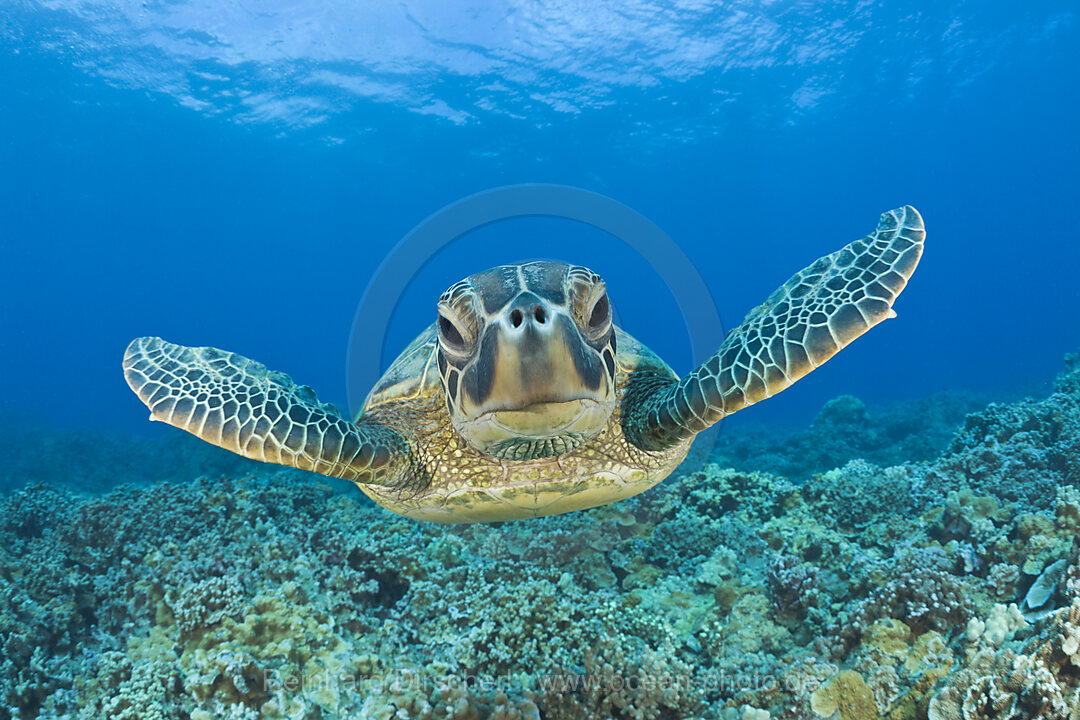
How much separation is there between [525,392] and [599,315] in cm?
61

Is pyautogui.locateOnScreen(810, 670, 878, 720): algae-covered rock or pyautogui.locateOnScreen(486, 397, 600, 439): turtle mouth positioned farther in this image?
pyautogui.locateOnScreen(810, 670, 878, 720): algae-covered rock

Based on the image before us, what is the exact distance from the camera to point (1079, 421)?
4.91m

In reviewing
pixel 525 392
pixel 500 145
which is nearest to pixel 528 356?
pixel 525 392

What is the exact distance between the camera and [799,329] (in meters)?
2.68

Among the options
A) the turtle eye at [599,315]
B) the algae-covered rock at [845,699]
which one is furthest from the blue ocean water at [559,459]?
the turtle eye at [599,315]

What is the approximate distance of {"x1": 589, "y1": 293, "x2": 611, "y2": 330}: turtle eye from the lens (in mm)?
2250

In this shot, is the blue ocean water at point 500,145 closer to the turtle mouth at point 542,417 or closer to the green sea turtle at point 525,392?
the green sea turtle at point 525,392

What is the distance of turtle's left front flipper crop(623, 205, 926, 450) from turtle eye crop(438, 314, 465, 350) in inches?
51.9

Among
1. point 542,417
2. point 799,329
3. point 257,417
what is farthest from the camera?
point 257,417

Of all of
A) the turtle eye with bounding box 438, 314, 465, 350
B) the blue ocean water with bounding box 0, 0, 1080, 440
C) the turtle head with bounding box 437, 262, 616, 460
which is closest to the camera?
the turtle head with bounding box 437, 262, 616, 460

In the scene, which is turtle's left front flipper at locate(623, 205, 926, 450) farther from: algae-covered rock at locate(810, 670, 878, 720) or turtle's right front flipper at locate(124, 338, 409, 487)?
turtle's right front flipper at locate(124, 338, 409, 487)

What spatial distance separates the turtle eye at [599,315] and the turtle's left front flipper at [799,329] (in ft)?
2.62

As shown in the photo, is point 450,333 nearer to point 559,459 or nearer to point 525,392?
point 525,392

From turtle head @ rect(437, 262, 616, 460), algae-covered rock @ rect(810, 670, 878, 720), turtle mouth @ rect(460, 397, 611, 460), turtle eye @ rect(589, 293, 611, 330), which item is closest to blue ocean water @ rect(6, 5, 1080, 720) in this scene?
algae-covered rock @ rect(810, 670, 878, 720)
